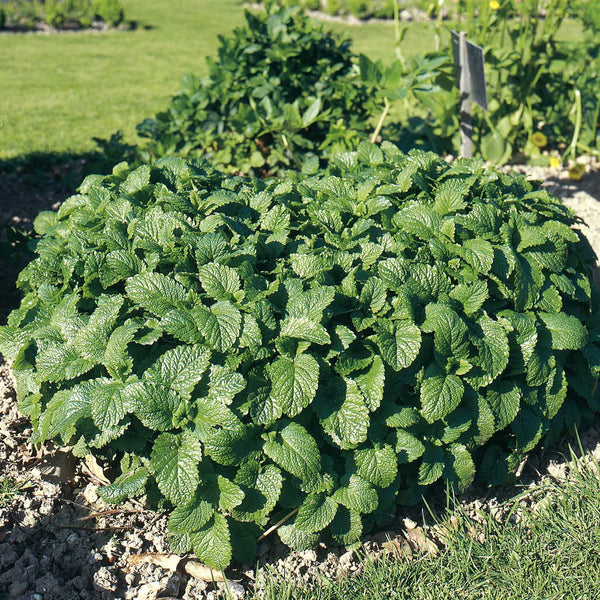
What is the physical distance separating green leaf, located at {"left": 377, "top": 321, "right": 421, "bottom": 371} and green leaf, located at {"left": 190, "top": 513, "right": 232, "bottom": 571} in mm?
695

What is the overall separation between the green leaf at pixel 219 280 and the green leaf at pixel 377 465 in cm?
63

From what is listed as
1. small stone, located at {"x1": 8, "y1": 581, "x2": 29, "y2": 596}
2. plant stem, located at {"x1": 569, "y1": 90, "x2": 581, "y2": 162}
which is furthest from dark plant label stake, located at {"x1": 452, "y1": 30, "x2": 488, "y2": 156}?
small stone, located at {"x1": 8, "y1": 581, "x2": 29, "y2": 596}

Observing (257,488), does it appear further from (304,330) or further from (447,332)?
(447,332)

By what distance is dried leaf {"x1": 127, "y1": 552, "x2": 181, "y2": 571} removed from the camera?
212cm

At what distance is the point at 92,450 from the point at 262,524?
0.66 m

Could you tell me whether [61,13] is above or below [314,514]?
above

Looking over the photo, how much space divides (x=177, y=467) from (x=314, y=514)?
0.45 meters

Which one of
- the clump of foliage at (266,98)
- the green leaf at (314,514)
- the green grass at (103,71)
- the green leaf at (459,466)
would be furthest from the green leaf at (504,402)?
the green grass at (103,71)

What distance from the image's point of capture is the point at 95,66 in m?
8.93

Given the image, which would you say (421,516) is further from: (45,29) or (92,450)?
(45,29)

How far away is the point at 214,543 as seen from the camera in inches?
78.5

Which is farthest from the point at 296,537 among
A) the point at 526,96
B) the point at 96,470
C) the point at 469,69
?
the point at 526,96

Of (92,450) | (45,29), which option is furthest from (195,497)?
(45,29)

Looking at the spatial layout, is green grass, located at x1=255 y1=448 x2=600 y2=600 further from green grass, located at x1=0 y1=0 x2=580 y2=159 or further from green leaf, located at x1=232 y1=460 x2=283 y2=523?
green grass, located at x1=0 y1=0 x2=580 y2=159
